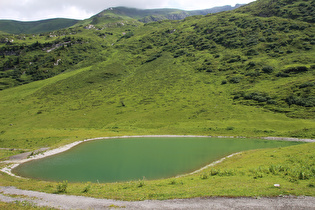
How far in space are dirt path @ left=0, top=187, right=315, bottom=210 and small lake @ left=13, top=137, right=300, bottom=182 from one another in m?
15.1

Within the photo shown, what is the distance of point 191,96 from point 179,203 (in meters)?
107

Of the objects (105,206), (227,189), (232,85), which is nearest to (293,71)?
(232,85)

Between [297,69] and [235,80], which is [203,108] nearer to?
[235,80]

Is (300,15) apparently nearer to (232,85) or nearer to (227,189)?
(232,85)

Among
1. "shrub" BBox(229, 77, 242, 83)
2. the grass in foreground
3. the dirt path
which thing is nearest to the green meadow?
the grass in foreground

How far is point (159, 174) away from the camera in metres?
37.7

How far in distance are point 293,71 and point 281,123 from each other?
208ft

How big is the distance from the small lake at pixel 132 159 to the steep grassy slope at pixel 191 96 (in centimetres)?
1331

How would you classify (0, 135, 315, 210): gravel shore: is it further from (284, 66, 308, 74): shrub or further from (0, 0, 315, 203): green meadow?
(284, 66, 308, 74): shrub

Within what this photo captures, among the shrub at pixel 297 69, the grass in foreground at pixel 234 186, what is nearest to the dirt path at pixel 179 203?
the grass in foreground at pixel 234 186

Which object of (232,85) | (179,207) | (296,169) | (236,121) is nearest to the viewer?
(179,207)

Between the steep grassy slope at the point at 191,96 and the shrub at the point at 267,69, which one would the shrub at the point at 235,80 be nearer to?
the steep grassy slope at the point at 191,96

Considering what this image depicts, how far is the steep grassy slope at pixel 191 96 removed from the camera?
81.2 meters

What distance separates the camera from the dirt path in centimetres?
1710
